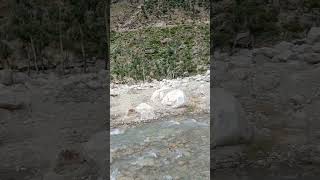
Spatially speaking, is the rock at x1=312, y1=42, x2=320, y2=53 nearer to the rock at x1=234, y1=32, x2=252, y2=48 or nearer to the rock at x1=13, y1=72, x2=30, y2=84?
the rock at x1=234, y1=32, x2=252, y2=48

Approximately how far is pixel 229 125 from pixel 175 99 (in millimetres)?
1414

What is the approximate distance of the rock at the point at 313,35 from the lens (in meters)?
7.85

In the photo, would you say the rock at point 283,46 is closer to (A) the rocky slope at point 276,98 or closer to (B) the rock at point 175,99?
(A) the rocky slope at point 276,98

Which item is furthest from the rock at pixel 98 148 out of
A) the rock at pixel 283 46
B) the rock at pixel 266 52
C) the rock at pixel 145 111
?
the rock at pixel 283 46

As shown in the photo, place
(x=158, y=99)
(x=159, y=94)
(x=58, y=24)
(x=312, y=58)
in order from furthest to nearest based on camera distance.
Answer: (x=58, y=24) < (x=312, y=58) < (x=159, y=94) < (x=158, y=99)

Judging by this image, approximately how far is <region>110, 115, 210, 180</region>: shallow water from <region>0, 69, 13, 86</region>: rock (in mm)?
2117

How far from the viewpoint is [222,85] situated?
6855 mm

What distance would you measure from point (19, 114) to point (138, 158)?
1.90 m

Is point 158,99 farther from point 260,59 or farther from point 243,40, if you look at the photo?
point 243,40

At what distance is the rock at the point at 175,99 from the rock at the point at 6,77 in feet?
7.34

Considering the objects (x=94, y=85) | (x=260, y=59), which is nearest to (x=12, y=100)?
(x=94, y=85)

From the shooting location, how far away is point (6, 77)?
7246 millimetres

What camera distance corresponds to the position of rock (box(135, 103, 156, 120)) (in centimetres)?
607

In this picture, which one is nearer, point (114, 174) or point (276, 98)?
point (114, 174)
